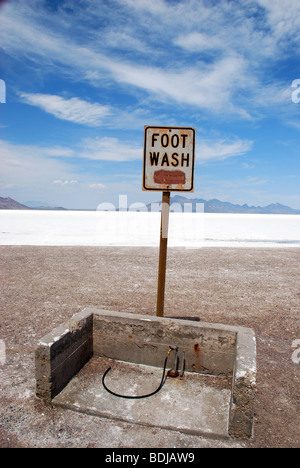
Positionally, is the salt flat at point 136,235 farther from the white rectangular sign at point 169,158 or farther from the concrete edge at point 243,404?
the concrete edge at point 243,404

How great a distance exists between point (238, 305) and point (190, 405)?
3632 mm

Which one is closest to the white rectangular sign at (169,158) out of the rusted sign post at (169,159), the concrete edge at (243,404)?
the rusted sign post at (169,159)

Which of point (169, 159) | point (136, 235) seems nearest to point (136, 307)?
point (169, 159)

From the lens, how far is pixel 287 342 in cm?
491

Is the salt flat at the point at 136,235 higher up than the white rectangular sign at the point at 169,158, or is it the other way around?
the white rectangular sign at the point at 169,158

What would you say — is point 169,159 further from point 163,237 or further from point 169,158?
point 163,237

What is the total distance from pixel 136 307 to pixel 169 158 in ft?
10.5

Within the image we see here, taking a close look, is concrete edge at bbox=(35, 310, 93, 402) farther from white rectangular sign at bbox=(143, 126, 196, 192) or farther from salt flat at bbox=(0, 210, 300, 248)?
salt flat at bbox=(0, 210, 300, 248)

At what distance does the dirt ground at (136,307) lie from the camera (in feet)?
9.29

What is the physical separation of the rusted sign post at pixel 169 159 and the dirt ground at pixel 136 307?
205cm

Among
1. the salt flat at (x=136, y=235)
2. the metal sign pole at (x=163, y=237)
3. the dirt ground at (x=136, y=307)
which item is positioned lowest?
the dirt ground at (x=136, y=307)

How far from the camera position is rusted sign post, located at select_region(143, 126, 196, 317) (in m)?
4.04

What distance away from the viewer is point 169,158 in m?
4.08
